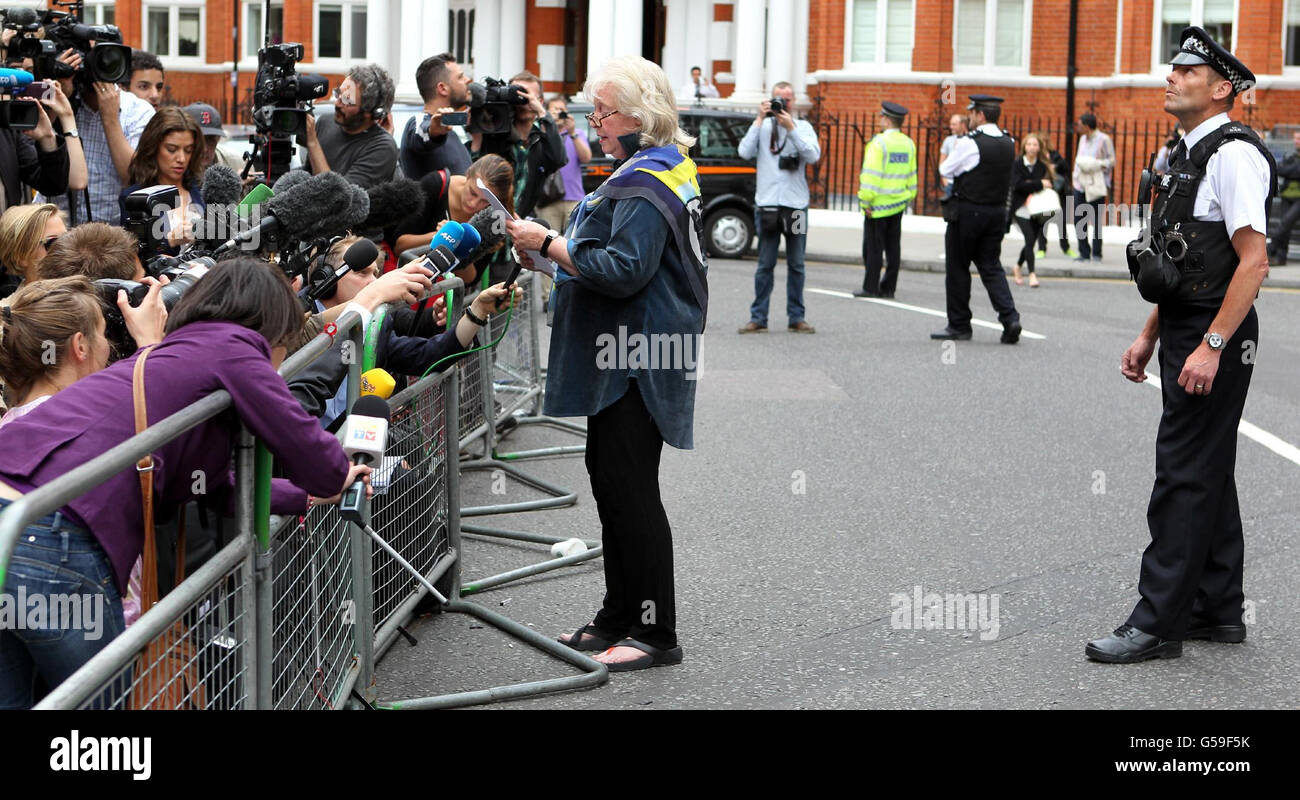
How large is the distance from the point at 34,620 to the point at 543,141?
8498 millimetres

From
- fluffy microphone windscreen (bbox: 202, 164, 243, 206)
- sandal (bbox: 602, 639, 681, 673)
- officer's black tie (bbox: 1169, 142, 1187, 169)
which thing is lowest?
sandal (bbox: 602, 639, 681, 673)

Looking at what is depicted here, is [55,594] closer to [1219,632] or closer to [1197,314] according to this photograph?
[1197,314]

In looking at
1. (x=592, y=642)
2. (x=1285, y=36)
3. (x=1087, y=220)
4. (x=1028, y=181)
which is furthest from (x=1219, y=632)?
(x=1285, y=36)

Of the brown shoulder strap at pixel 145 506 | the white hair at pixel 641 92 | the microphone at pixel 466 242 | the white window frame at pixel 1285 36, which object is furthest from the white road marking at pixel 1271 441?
the white window frame at pixel 1285 36

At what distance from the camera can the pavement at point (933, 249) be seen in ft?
66.7

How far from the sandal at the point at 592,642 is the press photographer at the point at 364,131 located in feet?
12.8

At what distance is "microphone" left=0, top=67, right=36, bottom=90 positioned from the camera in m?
6.82

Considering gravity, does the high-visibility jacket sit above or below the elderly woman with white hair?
above

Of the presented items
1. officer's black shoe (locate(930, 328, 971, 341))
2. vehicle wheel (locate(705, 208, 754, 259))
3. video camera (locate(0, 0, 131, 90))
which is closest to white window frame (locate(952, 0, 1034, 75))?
vehicle wheel (locate(705, 208, 754, 259))

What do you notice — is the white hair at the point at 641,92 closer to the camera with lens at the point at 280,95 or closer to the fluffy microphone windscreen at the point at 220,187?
the fluffy microphone windscreen at the point at 220,187

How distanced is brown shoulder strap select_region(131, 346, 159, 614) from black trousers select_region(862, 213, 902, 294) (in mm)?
13351

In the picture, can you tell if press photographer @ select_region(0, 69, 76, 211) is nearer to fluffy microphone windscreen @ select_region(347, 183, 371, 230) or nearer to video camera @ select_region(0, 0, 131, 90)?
video camera @ select_region(0, 0, 131, 90)

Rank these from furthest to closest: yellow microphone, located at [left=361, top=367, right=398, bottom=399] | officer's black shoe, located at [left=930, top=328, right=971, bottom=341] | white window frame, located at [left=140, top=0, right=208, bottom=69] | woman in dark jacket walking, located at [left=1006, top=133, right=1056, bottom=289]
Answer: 1. white window frame, located at [left=140, top=0, right=208, bottom=69]
2. woman in dark jacket walking, located at [left=1006, top=133, right=1056, bottom=289]
3. officer's black shoe, located at [left=930, top=328, right=971, bottom=341]
4. yellow microphone, located at [left=361, top=367, right=398, bottom=399]

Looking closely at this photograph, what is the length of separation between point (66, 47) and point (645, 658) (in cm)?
429
